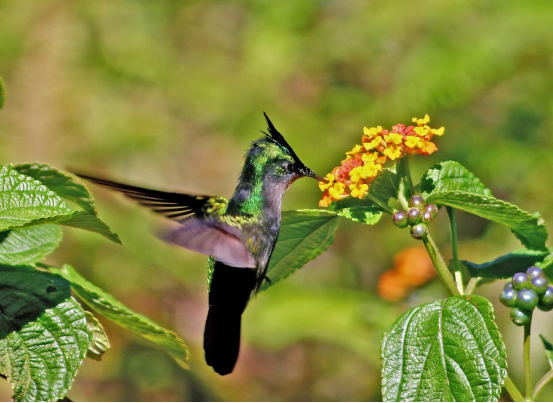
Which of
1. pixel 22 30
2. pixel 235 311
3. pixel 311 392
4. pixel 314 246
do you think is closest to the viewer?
pixel 314 246

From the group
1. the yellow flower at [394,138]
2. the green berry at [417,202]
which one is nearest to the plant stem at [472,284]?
the green berry at [417,202]

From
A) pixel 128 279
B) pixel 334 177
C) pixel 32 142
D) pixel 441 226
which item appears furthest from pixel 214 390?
pixel 334 177

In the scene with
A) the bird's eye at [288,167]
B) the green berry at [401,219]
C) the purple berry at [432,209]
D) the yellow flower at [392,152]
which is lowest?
the green berry at [401,219]

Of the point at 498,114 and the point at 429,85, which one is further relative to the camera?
the point at 498,114

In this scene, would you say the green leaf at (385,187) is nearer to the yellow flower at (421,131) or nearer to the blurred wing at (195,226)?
the yellow flower at (421,131)

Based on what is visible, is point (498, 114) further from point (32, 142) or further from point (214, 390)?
point (32, 142)

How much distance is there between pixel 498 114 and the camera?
157 inches

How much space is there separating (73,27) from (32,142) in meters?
0.79

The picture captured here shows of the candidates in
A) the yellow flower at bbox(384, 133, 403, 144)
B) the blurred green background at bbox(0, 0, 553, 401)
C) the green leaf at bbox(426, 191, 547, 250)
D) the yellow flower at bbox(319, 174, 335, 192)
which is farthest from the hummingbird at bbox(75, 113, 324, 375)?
the blurred green background at bbox(0, 0, 553, 401)

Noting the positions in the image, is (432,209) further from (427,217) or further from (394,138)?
(394,138)

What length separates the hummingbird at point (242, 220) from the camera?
5.46 feet

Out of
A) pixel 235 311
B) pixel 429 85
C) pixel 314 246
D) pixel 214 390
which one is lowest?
pixel 214 390

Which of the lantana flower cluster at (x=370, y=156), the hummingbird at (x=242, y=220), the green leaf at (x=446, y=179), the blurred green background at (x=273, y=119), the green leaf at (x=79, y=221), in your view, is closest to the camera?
the green leaf at (x=79, y=221)

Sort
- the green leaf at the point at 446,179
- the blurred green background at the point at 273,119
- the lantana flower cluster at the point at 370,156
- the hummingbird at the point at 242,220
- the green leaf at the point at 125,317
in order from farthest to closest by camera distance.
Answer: the blurred green background at the point at 273,119 → the hummingbird at the point at 242,220 → the green leaf at the point at 446,179 → the lantana flower cluster at the point at 370,156 → the green leaf at the point at 125,317
